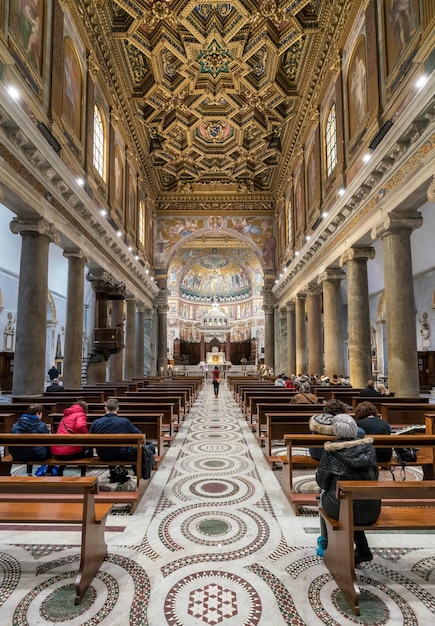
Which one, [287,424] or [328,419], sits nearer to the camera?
[328,419]

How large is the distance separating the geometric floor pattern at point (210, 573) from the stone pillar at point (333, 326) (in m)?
8.65

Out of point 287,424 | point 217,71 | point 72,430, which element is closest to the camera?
point 72,430

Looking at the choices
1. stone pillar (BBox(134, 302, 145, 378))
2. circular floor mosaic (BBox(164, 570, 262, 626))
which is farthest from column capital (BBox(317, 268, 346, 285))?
circular floor mosaic (BBox(164, 570, 262, 626))

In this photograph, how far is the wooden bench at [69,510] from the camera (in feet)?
7.57

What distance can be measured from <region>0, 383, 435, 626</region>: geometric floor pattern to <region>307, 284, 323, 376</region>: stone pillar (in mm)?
11243

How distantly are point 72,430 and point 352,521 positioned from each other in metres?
3.28

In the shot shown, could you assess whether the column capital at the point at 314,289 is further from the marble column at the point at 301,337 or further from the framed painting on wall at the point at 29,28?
the framed painting on wall at the point at 29,28

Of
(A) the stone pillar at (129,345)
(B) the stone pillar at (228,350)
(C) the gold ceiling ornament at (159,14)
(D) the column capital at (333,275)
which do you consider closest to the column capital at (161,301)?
(A) the stone pillar at (129,345)

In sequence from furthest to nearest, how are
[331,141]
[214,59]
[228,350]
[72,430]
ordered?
[228,350] < [214,59] < [331,141] < [72,430]

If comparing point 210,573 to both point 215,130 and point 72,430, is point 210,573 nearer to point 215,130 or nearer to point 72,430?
point 72,430

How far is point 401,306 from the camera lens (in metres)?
7.76

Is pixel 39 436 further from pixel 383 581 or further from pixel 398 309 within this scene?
pixel 398 309

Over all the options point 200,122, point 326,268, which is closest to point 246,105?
point 200,122

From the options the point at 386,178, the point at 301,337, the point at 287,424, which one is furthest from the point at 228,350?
the point at 287,424
